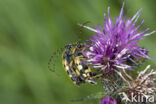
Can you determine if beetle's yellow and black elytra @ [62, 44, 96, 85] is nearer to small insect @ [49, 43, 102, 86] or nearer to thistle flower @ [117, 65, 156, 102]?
small insect @ [49, 43, 102, 86]

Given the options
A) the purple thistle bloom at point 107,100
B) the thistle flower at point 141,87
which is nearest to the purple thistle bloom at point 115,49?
the thistle flower at point 141,87

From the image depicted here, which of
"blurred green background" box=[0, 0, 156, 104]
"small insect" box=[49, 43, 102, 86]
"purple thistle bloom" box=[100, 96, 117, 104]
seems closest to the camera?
"purple thistle bloom" box=[100, 96, 117, 104]

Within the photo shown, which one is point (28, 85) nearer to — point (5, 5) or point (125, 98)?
point (5, 5)

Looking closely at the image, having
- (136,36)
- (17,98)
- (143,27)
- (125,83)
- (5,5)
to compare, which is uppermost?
(5,5)

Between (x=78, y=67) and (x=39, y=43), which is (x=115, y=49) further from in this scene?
(x=39, y=43)

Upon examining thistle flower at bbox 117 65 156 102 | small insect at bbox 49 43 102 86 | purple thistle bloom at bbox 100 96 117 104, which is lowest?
purple thistle bloom at bbox 100 96 117 104

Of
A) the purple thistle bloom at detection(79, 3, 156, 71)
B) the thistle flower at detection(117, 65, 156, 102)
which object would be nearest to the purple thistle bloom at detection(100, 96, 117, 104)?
the thistle flower at detection(117, 65, 156, 102)

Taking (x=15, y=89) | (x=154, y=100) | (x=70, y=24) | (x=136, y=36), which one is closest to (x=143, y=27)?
(x=70, y=24)
